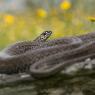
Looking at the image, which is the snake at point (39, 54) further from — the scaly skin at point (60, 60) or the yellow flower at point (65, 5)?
the yellow flower at point (65, 5)

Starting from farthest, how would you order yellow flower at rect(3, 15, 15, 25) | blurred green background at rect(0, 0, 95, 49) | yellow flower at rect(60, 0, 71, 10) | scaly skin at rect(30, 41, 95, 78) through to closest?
yellow flower at rect(3, 15, 15, 25) → yellow flower at rect(60, 0, 71, 10) → blurred green background at rect(0, 0, 95, 49) → scaly skin at rect(30, 41, 95, 78)

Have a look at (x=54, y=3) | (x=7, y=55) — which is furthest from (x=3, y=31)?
(x=7, y=55)

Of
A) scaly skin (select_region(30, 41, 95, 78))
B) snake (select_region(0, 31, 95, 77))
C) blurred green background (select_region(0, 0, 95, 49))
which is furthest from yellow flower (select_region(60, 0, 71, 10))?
scaly skin (select_region(30, 41, 95, 78))

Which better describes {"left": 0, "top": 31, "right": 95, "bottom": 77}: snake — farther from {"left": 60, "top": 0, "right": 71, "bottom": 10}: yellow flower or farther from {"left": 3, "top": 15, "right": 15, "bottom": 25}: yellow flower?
{"left": 3, "top": 15, "right": 15, "bottom": 25}: yellow flower

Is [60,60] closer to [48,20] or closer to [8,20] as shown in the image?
[8,20]

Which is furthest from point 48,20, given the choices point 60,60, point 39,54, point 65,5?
point 60,60

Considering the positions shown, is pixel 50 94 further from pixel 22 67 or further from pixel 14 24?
pixel 14 24
